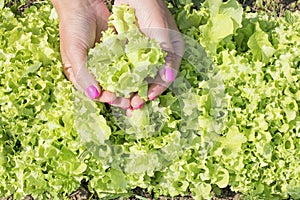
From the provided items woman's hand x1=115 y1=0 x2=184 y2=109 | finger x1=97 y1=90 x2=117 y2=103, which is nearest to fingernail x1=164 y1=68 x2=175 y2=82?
woman's hand x1=115 y1=0 x2=184 y2=109

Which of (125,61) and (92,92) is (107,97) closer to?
(92,92)

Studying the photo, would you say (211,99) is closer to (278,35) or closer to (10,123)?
(278,35)

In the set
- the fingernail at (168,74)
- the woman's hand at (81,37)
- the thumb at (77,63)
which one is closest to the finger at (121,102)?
the woman's hand at (81,37)

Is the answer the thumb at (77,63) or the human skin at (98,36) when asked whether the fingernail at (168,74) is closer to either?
the human skin at (98,36)

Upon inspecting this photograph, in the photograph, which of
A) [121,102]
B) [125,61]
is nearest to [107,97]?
[121,102]

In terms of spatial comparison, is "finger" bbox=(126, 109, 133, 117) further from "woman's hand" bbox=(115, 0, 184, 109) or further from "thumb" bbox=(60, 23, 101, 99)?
"thumb" bbox=(60, 23, 101, 99)

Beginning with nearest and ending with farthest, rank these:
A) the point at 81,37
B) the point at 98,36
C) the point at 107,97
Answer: the point at 107,97
the point at 81,37
the point at 98,36
